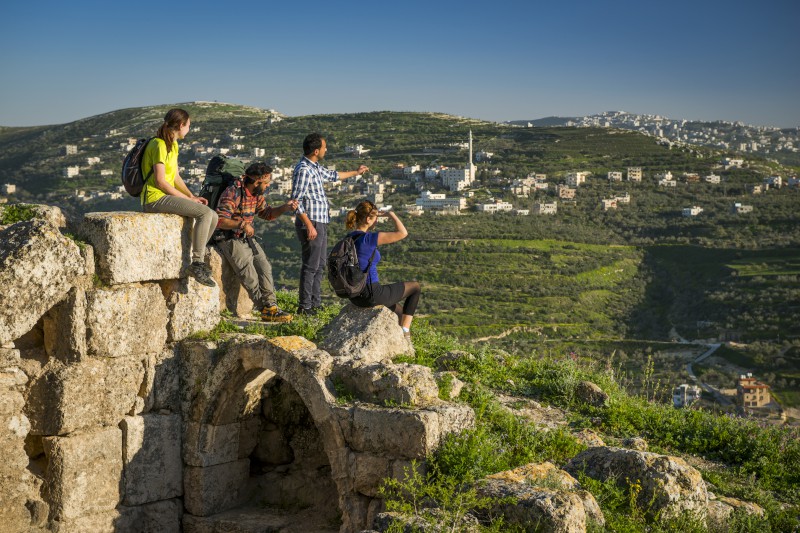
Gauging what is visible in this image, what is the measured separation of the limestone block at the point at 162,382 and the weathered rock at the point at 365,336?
65.3 inches

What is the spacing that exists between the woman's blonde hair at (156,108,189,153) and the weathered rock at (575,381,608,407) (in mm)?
5319

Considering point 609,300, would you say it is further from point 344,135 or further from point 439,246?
point 344,135

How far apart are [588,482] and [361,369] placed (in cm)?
234

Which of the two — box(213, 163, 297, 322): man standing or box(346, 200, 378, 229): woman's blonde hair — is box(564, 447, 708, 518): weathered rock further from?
box(213, 163, 297, 322): man standing

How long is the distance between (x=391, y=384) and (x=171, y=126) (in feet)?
11.9

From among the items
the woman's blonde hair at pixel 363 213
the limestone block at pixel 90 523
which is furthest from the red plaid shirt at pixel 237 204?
the limestone block at pixel 90 523

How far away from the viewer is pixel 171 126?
855 cm

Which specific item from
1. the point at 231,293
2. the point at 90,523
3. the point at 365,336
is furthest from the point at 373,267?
the point at 90,523

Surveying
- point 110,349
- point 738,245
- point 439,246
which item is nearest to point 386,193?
point 439,246

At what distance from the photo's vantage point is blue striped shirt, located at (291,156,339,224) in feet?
32.3

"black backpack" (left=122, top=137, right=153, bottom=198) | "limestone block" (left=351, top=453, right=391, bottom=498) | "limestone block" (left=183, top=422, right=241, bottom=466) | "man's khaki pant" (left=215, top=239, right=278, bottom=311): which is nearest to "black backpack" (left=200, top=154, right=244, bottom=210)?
"man's khaki pant" (left=215, top=239, right=278, bottom=311)

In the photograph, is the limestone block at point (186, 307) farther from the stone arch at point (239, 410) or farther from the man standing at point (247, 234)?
the man standing at point (247, 234)

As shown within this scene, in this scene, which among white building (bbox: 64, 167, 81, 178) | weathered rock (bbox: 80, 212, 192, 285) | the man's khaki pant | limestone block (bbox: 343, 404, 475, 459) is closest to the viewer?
limestone block (bbox: 343, 404, 475, 459)

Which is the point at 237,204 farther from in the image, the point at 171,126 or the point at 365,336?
the point at 365,336
